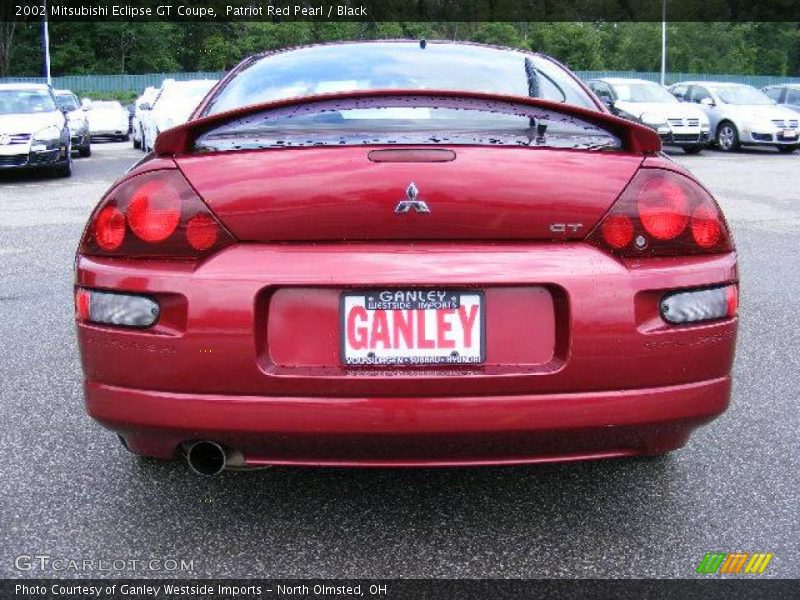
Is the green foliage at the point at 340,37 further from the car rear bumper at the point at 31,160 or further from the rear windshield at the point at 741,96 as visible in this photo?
the car rear bumper at the point at 31,160

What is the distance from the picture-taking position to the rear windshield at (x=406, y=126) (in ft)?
8.25

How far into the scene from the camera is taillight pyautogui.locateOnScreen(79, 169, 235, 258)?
241cm

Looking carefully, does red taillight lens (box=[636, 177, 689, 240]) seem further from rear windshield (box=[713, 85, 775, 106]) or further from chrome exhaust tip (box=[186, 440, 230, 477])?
rear windshield (box=[713, 85, 775, 106])

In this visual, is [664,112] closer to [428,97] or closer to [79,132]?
[79,132]

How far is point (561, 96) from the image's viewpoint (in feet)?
11.4

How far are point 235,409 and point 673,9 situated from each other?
85.7 meters

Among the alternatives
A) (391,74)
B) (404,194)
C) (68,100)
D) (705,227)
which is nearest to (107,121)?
(68,100)

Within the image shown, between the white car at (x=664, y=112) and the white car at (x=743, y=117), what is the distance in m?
0.45

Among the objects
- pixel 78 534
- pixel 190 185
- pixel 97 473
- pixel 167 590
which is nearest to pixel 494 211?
pixel 190 185

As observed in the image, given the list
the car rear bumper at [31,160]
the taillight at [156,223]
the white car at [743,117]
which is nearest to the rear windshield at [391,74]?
the taillight at [156,223]


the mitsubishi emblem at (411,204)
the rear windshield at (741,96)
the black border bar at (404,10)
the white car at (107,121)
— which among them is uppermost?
the black border bar at (404,10)

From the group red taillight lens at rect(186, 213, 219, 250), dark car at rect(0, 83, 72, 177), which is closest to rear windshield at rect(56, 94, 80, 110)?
dark car at rect(0, 83, 72, 177)

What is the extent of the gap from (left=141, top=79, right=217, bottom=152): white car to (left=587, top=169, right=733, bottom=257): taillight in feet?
44.4

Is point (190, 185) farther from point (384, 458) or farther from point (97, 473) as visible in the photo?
point (97, 473)
